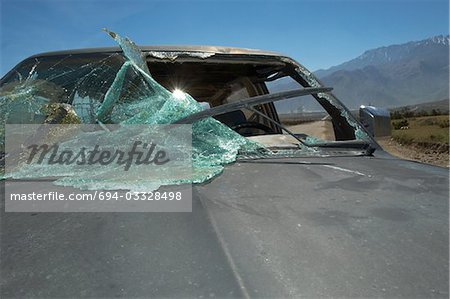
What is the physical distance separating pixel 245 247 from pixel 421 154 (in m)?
17.4

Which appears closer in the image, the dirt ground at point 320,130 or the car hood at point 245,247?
the car hood at point 245,247

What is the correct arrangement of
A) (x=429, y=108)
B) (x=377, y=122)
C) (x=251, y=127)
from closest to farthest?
1. (x=377, y=122)
2. (x=251, y=127)
3. (x=429, y=108)

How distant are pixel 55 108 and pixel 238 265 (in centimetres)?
183

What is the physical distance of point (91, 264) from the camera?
0.98 meters

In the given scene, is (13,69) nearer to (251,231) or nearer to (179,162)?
(179,162)

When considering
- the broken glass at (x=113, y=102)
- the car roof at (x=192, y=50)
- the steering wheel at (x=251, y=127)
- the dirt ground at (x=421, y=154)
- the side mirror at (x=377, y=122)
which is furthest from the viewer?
the dirt ground at (x=421, y=154)

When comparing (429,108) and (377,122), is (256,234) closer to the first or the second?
(377,122)

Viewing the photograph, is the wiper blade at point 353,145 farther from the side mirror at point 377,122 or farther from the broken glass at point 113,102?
the broken glass at point 113,102

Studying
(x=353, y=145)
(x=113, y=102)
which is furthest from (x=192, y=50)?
(x=353, y=145)

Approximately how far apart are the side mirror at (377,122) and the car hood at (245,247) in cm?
103

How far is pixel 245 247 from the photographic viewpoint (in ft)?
3.57

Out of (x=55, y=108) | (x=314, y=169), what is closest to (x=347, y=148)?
(x=314, y=169)

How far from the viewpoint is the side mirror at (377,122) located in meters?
2.55

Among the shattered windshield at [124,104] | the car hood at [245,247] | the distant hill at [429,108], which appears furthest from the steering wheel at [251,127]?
the distant hill at [429,108]
